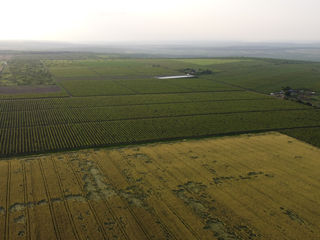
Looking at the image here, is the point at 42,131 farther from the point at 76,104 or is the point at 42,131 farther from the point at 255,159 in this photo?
the point at 255,159

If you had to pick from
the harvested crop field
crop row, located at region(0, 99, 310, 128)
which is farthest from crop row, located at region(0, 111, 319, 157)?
the harvested crop field

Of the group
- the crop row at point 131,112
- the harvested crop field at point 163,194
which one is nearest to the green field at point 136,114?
the crop row at point 131,112

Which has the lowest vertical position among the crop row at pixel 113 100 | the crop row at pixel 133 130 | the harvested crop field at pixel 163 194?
the harvested crop field at pixel 163 194

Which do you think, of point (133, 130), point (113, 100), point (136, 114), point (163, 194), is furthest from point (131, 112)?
point (163, 194)

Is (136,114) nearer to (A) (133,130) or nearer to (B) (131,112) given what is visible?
(B) (131,112)

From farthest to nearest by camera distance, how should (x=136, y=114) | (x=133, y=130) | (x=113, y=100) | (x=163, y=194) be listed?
(x=113, y=100)
(x=136, y=114)
(x=133, y=130)
(x=163, y=194)

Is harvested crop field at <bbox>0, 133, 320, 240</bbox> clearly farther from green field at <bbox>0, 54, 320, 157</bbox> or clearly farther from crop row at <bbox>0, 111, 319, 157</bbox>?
green field at <bbox>0, 54, 320, 157</bbox>

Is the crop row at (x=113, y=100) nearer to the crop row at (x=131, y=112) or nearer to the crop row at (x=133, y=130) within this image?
the crop row at (x=131, y=112)
